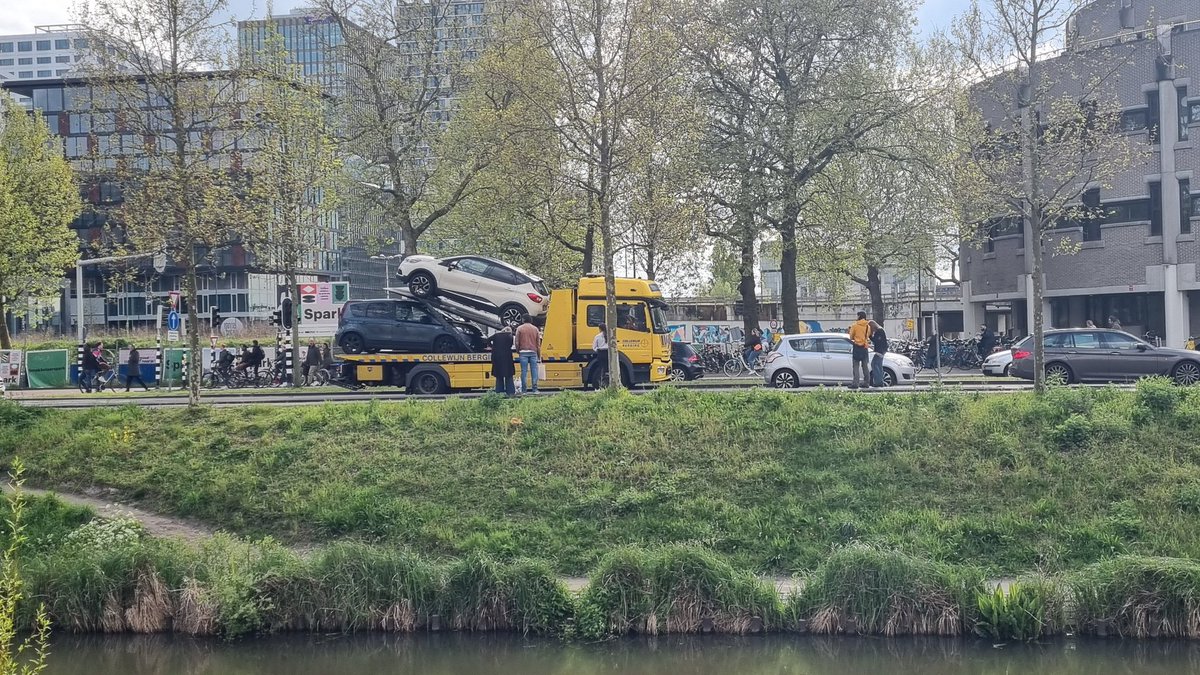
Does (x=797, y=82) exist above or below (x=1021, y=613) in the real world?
above

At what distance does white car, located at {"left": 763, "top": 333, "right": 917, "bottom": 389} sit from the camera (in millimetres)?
27580

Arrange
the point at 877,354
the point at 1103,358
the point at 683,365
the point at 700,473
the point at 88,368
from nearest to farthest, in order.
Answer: the point at 700,473 < the point at 877,354 < the point at 1103,358 < the point at 683,365 < the point at 88,368

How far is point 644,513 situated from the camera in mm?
14594

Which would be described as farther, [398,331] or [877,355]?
[398,331]

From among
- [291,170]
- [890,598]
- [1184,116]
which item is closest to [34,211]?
[291,170]

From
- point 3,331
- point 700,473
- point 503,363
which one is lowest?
point 700,473

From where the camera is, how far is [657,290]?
26734 mm

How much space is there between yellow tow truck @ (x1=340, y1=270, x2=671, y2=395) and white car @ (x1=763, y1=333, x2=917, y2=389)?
3715mm

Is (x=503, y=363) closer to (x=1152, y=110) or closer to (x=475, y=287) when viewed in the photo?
(x=475, y=287)

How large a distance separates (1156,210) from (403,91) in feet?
95.9

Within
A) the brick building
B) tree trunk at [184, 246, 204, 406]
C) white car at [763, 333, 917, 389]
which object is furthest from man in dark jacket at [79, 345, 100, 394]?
the brick building

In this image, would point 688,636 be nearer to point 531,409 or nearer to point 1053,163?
point 531,409

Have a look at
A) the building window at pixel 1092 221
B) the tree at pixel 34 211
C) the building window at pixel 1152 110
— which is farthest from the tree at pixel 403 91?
the building window at pixel 1152 110

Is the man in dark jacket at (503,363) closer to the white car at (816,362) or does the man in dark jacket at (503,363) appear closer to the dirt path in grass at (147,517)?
the dirt path in grass at (147,517)
